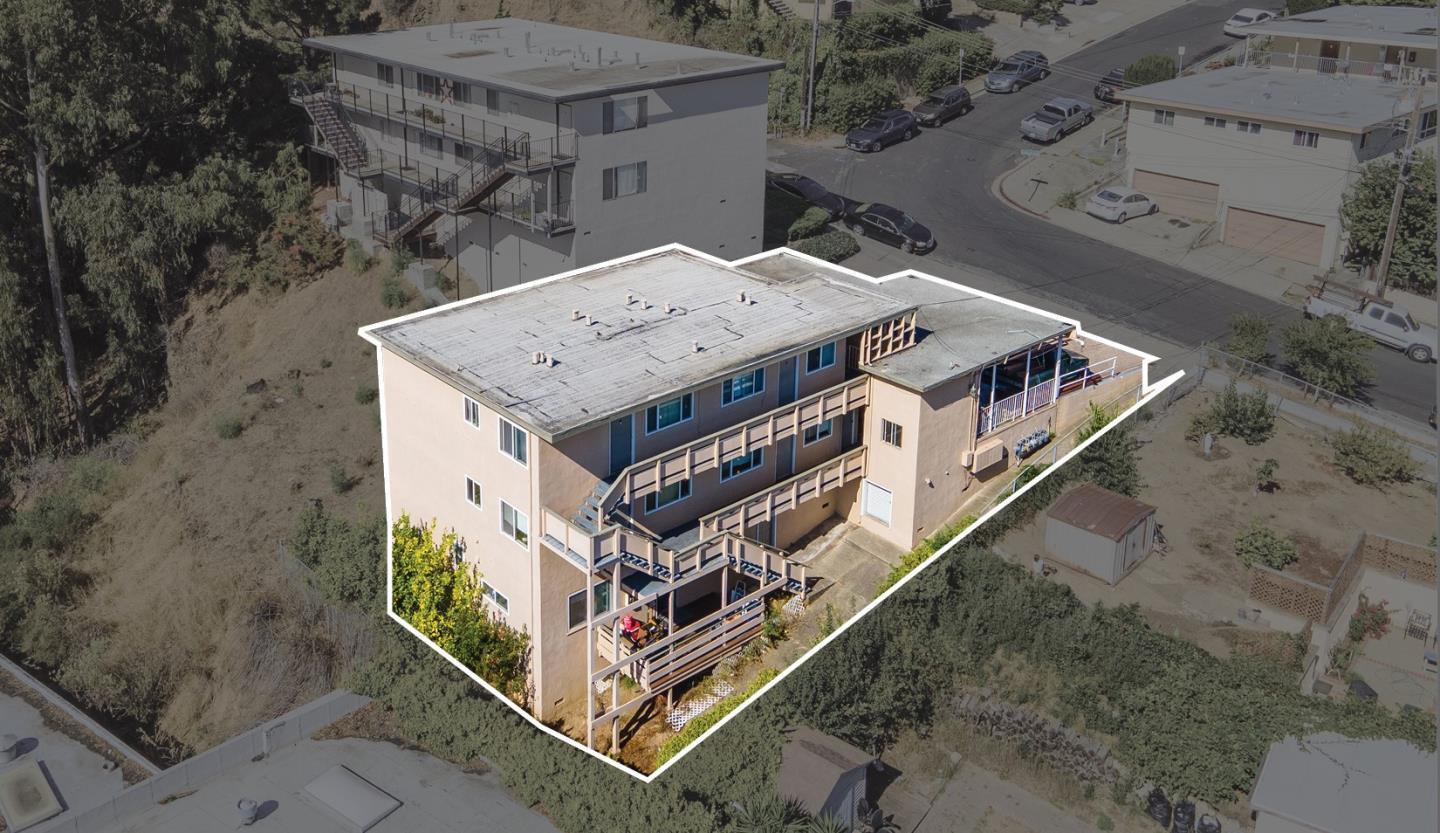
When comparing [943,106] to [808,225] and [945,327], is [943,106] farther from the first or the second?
[945,327]

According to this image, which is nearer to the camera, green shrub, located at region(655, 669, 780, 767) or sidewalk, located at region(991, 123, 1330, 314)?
green shrub, located at region(655, 669, 780, 767)

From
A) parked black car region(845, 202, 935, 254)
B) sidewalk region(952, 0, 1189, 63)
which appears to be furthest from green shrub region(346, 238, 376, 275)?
sidewalk region(952, 0, 1189, 63)

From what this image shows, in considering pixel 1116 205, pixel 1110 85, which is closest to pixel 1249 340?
pixel 1116 205

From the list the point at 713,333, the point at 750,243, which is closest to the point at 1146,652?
the point at 750,243

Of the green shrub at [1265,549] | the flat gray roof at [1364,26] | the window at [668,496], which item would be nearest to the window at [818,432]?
the window at [668,496]

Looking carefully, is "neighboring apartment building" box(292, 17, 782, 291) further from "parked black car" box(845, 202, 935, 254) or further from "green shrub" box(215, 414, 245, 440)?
"parked black car" box(845, 202, 935, 254)
